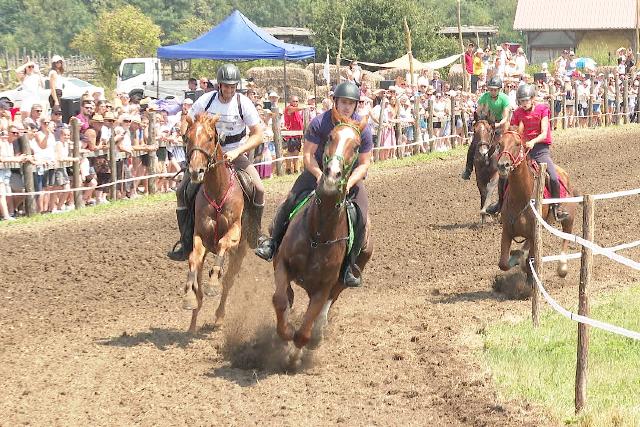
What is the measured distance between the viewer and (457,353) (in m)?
9.77

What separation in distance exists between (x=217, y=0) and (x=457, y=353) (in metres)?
90.0

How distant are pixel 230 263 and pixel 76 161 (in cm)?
692

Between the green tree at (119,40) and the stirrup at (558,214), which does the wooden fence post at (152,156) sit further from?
the green tree at (119,40)

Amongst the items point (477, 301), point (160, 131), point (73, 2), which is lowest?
point (477, 301)

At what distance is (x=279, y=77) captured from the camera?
147ft

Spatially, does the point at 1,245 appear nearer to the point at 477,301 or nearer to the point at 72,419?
the point at 477,301

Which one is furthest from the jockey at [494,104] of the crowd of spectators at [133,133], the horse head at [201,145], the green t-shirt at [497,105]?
the horse head at [201,145]

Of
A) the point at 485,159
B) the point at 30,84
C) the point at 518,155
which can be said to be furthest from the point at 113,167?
the point at 518,155

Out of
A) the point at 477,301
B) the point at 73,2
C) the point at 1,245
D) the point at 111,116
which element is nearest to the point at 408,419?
the point at 477,301

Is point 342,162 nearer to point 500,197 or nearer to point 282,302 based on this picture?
point 282,302

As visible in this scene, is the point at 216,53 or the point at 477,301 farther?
the point at 216,53

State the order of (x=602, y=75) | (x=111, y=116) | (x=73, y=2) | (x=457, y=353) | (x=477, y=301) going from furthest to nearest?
(x=73, y=2), (x=602, y=75), (x=111, y=116), (x=477, y=301), (x=457, y=353)

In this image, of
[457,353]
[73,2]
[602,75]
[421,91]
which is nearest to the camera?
[457,353]

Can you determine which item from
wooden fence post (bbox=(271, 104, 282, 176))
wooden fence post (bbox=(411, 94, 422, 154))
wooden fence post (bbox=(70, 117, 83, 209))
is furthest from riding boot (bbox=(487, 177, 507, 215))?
wooden fence post (bbox=(411, 94, 422, 154))
